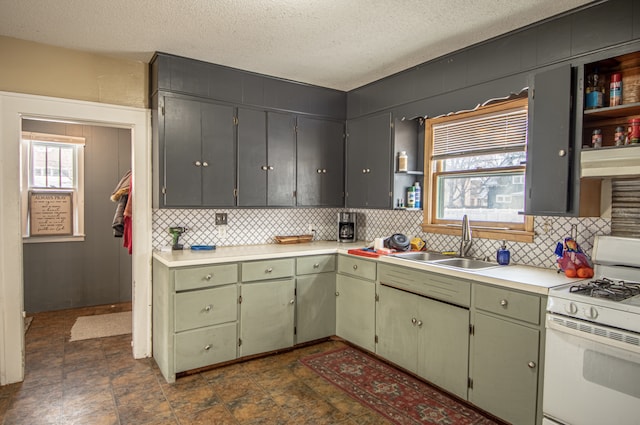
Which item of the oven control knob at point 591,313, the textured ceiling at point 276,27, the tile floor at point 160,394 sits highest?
the textured ceiling at point 276,27

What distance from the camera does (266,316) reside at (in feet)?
10.9

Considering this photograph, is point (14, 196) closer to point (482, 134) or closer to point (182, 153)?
point (182, 153)

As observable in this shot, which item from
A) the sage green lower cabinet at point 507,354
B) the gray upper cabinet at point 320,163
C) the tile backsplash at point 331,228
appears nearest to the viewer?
the sage green lower cabinet at point 507,354

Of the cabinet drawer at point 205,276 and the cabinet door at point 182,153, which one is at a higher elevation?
the cabinet door at point 182,153

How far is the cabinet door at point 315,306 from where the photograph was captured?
352 cm

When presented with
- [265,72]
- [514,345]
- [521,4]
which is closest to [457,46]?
[521,4]

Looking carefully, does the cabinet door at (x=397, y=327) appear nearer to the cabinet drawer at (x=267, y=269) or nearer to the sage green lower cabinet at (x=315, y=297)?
the sage green lower cabinet at (x=315, y=297)

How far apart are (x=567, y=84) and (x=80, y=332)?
186 inches

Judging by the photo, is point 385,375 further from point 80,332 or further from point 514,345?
point 80,332

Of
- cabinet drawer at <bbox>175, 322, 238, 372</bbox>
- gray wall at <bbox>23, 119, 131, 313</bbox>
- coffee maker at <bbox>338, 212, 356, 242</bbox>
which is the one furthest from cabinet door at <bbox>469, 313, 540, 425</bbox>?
gray wall at <bbox>23, 119, 131, 313</bbox>

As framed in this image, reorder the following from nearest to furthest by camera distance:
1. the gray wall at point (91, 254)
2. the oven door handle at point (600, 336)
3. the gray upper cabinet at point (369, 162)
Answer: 1. the oven door handle at point (600, 336)
2. the gray upper cabinet at point (369, 162)
3. the gray wall at point (91, 254)

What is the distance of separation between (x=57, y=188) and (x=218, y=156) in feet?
8.66

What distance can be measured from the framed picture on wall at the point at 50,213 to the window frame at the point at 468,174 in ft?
13.9

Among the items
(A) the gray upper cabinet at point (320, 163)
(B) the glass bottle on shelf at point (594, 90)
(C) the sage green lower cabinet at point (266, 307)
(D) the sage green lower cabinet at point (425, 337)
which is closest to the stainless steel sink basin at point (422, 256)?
(D) the sage green lower cabinet at point (425, 337)
